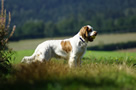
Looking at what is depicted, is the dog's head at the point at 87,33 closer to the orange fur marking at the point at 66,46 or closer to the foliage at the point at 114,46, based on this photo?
the orange fur marking at the point at 66,46

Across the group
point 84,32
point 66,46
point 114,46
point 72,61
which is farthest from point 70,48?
point 114,46

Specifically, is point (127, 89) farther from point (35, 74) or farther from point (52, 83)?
point (35, 74)

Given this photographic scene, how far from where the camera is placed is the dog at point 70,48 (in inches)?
301

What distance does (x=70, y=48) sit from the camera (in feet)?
25.5

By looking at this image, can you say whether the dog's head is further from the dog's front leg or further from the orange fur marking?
the dog's front leg

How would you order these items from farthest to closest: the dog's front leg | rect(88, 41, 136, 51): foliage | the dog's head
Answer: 1. rect(88, 41, 136, 51): foliage
2. the dog's front leg
3. the dog's head

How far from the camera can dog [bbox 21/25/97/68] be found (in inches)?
301

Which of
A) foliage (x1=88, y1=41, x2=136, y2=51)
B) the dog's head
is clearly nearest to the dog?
the dog's head

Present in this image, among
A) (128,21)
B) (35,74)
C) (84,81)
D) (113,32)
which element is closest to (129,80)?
(84,81)

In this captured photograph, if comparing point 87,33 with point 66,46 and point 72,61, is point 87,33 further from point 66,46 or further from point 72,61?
point 72,61

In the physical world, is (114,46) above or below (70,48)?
below

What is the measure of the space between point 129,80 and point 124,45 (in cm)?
3377

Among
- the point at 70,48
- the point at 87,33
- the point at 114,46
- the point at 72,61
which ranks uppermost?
the point at 87,33

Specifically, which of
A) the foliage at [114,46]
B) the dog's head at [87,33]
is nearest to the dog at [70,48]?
the dog's head at [87,33]
